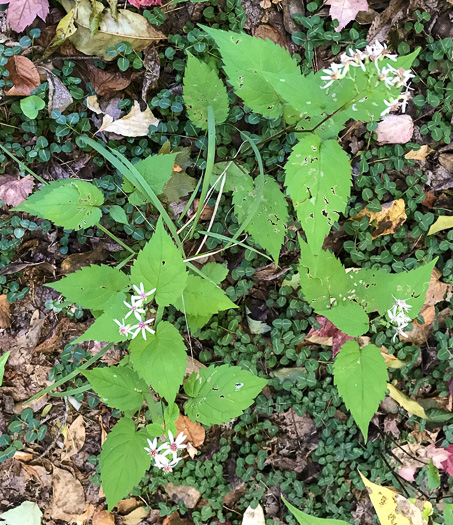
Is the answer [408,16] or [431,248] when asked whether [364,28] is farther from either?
[431,248]

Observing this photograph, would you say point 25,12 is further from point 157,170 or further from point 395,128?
point 395,128

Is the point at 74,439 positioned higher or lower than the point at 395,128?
lower

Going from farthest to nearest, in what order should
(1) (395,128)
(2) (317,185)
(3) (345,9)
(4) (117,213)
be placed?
(1) (395,128), (3) (345,9), (4) (117,213), (2) (317,185)

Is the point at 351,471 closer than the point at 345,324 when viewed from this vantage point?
No

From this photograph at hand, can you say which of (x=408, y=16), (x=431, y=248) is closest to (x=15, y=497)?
(x=431, y=248)

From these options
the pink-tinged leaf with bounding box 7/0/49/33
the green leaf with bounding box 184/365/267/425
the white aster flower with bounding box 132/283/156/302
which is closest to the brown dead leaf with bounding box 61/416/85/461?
the green leaf with bounding box 184/365/267/425

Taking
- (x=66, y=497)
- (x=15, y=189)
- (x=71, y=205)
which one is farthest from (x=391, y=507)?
(x=15, y=189)

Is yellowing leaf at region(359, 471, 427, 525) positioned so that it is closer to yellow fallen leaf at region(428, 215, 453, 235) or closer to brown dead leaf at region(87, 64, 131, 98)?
yellow fallen leaf at region(428, 215, 453, 235)
